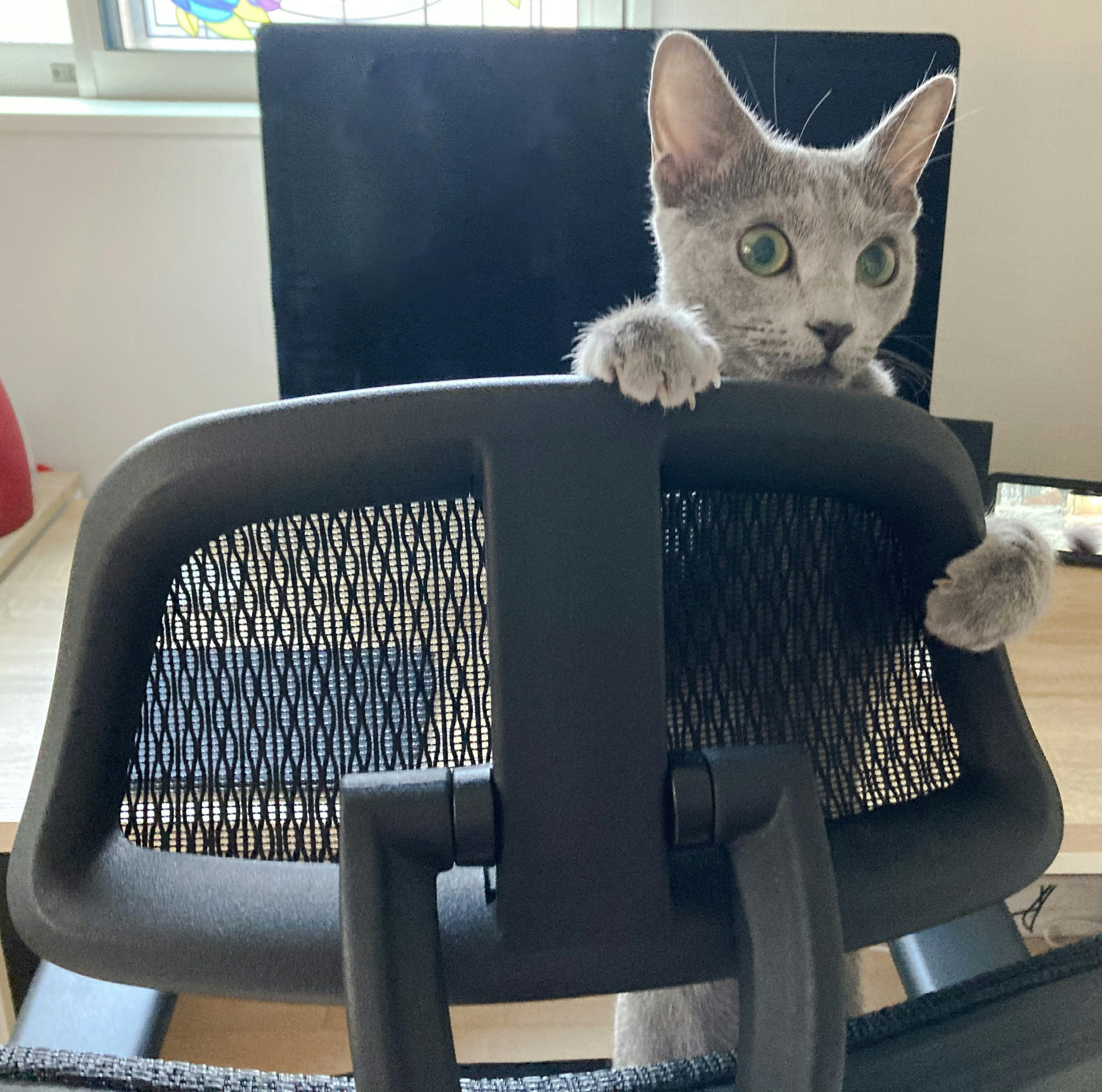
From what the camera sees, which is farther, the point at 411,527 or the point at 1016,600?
the point at 1016,600

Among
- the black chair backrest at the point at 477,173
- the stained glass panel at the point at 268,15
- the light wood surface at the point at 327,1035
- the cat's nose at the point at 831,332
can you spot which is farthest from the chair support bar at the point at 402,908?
the stained glass panel at the point at 268,15

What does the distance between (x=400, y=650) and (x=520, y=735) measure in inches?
1.9

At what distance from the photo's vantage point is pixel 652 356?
27 centimetres

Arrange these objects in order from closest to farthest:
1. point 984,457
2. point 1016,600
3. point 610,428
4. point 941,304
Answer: point 610,428 < point 1016,600 < point 984,457 < point 941,304

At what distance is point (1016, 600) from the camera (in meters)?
0.37

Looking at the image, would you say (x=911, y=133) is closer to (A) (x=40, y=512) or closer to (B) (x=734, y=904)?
(B) (x=734, y=904)

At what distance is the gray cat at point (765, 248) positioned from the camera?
0.49 meters

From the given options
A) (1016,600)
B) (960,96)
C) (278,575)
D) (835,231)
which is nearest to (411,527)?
(278,575)

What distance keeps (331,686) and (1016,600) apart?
27 cm

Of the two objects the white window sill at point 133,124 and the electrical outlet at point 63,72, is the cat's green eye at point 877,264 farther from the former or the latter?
the electrical outlet at point 63,72

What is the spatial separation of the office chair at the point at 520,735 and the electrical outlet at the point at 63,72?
4.14 ft

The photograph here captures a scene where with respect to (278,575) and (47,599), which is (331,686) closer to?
(278,575)

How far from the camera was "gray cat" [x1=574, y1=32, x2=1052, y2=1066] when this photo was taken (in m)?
0.49

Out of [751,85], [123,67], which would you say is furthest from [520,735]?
[123,67]
